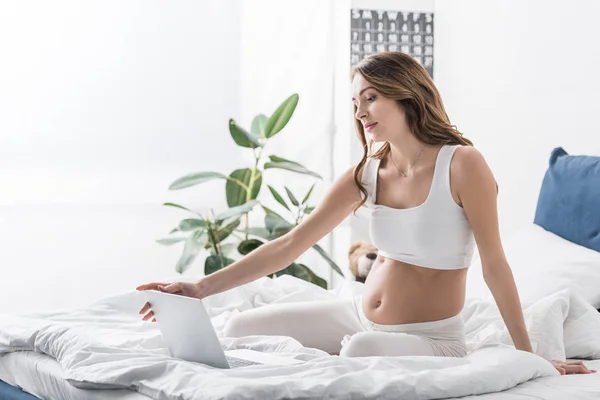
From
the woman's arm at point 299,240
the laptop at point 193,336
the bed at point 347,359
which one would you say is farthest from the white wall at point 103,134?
the laptop at point 193,336

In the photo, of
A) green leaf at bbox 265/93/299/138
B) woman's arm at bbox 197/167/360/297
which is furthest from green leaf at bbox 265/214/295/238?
woman's arm at bbox 197/167/360/297

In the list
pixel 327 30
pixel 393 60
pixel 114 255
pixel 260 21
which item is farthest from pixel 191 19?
pixel 393 60

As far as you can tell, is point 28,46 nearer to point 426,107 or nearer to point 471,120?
point 471,120

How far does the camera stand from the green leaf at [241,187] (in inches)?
156

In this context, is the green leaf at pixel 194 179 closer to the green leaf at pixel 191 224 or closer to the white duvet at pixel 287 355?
the green leaf at pixel 191 224

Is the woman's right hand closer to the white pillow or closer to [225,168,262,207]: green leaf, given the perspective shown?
the white pillow

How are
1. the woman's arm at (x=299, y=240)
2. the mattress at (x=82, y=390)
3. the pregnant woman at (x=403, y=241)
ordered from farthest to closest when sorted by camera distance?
1. the woman's arm at (x=299, y=240)
2. the pregnant woman at (x=403, y=241)
3. the mattress at (x=82, y=390)

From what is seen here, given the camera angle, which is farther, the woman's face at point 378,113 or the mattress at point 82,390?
the woman's face at point 378,113

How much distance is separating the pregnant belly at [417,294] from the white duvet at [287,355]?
12cm

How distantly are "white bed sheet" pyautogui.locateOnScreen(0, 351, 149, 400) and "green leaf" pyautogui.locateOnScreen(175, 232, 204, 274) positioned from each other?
1531 millimetres

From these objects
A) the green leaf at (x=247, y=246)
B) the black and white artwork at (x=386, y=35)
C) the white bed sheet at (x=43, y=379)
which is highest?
the black and white artwork at (x=386, y=35)

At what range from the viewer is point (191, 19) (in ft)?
13.8

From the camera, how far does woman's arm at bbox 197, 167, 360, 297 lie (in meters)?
2.27

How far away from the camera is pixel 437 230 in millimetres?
2061
